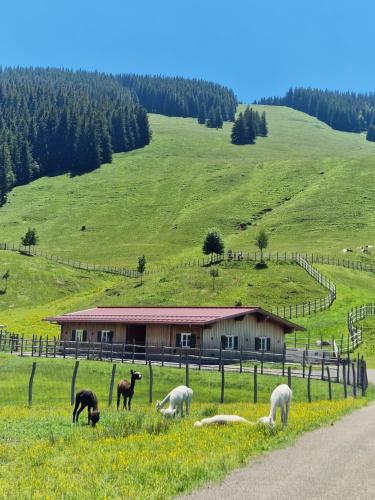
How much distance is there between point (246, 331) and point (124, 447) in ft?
112

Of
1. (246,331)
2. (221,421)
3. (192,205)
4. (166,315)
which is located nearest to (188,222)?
(192,205)

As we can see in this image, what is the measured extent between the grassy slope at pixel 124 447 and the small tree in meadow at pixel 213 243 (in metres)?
54.7

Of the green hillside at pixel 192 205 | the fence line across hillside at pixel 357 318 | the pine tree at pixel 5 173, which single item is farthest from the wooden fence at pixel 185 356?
the pine tree at pixel 5 173

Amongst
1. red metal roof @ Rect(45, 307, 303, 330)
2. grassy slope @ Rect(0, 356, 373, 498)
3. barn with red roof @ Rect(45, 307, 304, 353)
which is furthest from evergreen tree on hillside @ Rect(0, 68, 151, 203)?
grassy slope @ Rect(0, 356, 373, 498)

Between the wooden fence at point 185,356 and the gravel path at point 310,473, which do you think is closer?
the gravel path at point 310,473

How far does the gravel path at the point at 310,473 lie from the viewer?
Result: 11109 mm

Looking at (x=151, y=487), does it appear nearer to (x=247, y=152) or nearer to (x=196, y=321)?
(x=196, y=321)

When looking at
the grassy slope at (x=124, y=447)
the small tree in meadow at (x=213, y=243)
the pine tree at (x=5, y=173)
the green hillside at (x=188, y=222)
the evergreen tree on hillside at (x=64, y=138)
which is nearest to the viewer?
the grassy slope at (x=124, y=447)

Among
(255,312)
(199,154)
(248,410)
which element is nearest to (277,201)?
(199,154)

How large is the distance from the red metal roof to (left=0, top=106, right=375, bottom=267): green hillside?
45550 millimetres

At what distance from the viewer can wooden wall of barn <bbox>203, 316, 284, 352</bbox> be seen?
1843 inches

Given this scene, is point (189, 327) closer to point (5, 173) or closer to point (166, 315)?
point (166, 315)

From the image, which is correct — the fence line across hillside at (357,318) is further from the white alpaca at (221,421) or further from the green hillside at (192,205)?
the white alpaca at (221,421)

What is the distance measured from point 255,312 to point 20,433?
1270 inches
